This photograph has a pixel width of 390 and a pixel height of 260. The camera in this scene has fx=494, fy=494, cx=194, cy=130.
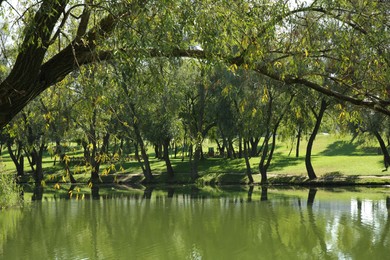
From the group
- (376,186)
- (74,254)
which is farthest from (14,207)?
(376,186)

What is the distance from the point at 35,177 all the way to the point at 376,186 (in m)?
23.0

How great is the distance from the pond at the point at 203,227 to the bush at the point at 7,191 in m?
0.41

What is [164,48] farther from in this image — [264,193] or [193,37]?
[264,193]

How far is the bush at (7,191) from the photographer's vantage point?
718 inches

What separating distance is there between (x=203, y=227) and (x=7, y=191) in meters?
8.14

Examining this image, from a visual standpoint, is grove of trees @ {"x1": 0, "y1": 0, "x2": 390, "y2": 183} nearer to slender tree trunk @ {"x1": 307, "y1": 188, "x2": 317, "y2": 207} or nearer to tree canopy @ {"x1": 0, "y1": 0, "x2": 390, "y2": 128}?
tree canopy @ {"x1": 0, "y1": 0, "x2": 390, "y2": 128}

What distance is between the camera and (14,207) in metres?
20.5

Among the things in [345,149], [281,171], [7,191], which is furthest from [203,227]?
[345,149]

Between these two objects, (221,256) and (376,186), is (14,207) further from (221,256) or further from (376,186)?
(376,186)

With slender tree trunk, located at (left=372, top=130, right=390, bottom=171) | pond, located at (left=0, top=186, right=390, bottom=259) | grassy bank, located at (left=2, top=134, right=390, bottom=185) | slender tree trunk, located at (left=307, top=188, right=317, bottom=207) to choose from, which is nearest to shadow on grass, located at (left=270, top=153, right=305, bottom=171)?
grassy bank, located at (left=2, top=134, right=390, bottom=185)

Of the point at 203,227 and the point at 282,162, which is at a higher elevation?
the point at 282,162

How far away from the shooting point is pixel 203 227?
52.9ft

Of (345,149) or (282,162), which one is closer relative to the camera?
(282,162)

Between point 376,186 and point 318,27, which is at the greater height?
point 318,27
